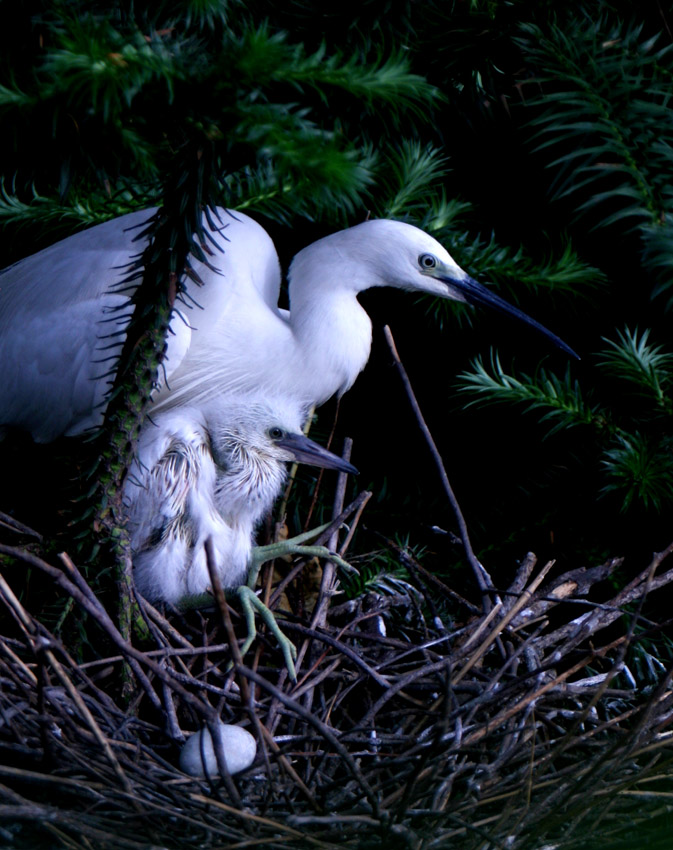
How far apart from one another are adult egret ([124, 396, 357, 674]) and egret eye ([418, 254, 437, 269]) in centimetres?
28

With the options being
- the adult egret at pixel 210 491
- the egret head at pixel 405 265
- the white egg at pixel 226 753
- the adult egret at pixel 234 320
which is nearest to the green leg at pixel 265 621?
the adult egret at pixel 210 491

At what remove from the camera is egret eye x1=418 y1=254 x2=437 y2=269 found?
1338mm

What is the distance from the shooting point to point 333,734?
0.94m

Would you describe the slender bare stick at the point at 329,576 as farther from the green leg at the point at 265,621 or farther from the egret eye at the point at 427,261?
the egret eye at the point at 427,261

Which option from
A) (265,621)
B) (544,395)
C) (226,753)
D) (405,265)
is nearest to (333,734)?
(226,753)

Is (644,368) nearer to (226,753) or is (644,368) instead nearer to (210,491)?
(210,491)

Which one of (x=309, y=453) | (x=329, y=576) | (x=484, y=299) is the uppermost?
(x=484, y=299)

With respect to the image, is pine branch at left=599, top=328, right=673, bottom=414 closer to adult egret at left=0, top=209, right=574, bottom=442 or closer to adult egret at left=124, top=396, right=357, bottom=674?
adult egret at left=0, top=209, right=574, bottom=442

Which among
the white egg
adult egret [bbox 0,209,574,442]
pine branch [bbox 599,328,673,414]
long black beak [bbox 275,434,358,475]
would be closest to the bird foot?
long black beak [bbox 275,434,358,475]

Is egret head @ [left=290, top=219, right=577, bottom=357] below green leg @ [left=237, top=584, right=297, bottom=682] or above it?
above

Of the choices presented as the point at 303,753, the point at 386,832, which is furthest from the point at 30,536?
the point at 386,832

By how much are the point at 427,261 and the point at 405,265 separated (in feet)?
0.10

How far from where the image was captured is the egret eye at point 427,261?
134 cm

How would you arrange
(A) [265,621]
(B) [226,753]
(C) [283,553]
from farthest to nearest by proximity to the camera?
(C) [283,553], (A) [265,621], (B) [226,753]
